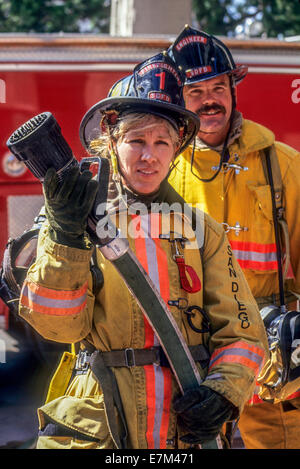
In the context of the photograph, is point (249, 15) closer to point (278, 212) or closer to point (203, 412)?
point (278, 212)

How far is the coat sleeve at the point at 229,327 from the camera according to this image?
179 cm

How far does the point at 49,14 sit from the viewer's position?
12.4 meters

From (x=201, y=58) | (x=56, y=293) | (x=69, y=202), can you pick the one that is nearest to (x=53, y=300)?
(x=56, y=293)

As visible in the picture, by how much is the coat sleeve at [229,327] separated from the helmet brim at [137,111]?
0.36m

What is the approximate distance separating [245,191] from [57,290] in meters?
1.38

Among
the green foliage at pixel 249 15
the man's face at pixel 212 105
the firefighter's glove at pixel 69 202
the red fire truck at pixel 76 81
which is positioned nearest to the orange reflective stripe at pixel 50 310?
the firefighter's glove at pixel 69 202

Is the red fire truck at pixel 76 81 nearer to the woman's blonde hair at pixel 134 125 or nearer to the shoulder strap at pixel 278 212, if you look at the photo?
the shoulder strap at pixel 278 212

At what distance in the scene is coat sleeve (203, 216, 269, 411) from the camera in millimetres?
1792

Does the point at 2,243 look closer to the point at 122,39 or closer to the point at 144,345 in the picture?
the point at 122,39

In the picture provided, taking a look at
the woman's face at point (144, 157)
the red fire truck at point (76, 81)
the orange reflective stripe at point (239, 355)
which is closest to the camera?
the orange reflective stripe at point (239, 355)

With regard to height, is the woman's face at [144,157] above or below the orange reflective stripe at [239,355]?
above

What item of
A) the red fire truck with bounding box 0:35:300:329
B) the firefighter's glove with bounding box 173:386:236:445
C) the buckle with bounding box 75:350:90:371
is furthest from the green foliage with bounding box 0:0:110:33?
the firefighter's glove with bounding box 173:386:236:445

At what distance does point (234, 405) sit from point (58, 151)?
34.1 inches

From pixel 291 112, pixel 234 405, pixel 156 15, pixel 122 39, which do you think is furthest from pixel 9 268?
pixel 156 15
